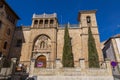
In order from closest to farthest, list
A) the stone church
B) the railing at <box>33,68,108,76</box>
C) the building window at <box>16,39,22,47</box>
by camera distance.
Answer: the railing at <box>33,68,108,76</box>, the stone church, the building window at <box>16,39,22,47</box>

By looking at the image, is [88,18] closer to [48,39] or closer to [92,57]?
[48,39]

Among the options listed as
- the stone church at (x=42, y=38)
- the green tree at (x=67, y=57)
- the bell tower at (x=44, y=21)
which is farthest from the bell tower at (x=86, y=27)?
the bell tower at (x=44, y=21)

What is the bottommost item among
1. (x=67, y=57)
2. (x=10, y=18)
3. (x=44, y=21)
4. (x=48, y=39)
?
(x=67, y=57)

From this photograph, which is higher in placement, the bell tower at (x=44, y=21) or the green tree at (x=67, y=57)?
the bell tower at (x=44, y=21)

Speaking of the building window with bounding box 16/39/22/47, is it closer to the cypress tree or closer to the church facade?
the church facade

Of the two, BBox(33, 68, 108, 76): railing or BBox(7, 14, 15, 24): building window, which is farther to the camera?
BBox(7, 14, 15, 24): building window

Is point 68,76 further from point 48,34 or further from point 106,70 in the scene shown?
point 48,34

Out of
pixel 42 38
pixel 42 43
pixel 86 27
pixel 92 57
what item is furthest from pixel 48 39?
pixel 92 57

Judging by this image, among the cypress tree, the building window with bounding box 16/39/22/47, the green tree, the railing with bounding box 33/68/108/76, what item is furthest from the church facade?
the railing with bounding box 33/68/108/76

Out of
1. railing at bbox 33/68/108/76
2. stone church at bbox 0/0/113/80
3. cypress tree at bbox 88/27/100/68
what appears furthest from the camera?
stone church at bbox 0/0/113/80

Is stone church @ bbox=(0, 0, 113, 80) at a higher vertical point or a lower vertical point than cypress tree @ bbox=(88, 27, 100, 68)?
higher

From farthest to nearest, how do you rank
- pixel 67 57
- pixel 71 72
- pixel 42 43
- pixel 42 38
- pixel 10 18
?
pixel 10 18
pixel 42 38
pixel 42 43
pixel 67 57
pixel 71 72

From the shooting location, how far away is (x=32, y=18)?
86.3ft

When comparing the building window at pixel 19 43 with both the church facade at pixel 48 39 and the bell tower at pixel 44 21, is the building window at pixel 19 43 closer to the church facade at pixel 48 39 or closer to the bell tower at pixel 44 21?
the church facade at pixel 48 39
